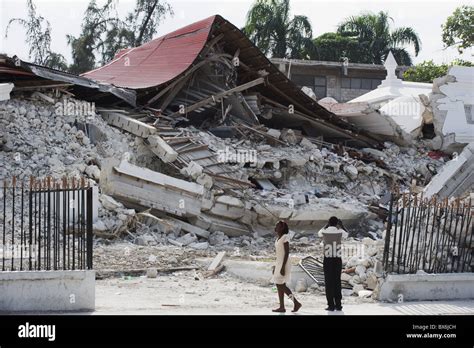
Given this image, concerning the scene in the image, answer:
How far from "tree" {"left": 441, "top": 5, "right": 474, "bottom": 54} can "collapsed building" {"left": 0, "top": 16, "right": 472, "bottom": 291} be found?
9254 mm

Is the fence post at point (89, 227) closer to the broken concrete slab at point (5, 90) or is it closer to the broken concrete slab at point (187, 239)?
the broken concrete slab at point (187, 239)

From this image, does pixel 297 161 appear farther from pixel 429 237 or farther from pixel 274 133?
pixel 429 237

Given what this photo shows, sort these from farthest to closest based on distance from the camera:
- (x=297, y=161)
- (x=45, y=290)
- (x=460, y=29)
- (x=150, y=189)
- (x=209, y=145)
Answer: (x=460, y=29), (x=297, y=161), (x=209, y=145), (x=150, y=189), (x=45, y=290)

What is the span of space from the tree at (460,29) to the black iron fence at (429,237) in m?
22.5

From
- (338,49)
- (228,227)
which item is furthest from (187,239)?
(338,49)

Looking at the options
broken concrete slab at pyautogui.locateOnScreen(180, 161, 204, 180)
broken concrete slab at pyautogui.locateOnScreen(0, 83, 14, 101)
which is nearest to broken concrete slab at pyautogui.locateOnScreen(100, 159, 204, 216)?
broken concrete slab at pyautogui.locateOnScreen(180, 161, 204, 180)

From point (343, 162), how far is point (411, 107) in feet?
16.6

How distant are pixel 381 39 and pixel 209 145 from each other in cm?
2428

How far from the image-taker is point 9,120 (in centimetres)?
1592

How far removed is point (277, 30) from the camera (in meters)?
37.0

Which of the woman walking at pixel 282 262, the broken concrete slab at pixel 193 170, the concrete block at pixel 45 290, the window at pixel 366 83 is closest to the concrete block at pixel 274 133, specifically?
the broken concrete slab at pixel 193 170

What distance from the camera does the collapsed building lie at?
14883 mm

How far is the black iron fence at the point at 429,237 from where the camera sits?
33.0 feet
